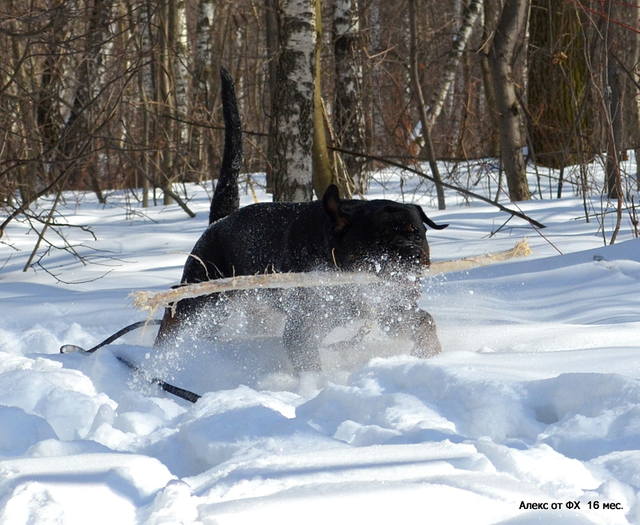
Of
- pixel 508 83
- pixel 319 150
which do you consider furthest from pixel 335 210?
pixel 508 83

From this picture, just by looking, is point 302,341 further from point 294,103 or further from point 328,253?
point 294,103

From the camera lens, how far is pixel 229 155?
14.7ft

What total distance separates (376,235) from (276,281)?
0.51 metres

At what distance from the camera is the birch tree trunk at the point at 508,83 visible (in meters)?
7.64

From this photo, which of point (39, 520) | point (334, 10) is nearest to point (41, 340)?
point (39, 520)

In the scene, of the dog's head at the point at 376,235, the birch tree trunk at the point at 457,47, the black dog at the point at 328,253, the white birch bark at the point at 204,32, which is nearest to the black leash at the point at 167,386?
the black dog at the point at 328,253

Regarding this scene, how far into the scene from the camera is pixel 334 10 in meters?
9.73

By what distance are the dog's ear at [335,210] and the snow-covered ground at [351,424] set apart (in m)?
0.55

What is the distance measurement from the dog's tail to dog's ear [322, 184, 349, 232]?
3.38ft

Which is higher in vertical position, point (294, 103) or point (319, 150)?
point (294, 103)

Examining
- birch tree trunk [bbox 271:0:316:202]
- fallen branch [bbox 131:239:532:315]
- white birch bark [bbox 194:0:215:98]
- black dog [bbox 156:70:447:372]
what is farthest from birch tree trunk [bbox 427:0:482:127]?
fallen branch [bbox 131:239:532:315]

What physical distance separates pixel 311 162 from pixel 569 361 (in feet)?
10.6

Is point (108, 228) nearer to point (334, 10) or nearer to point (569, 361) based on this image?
point (334, 10)

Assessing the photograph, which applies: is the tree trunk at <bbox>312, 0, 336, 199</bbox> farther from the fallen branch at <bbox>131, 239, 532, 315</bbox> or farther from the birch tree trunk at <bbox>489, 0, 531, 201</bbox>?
the fallen branch at <bbox>131, 239, 532, 315</bbox>
